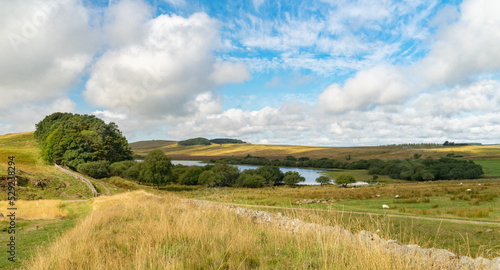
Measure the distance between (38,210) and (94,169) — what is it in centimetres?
3783

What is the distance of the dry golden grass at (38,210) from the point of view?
17.0 metres

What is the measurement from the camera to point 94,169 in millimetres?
51625

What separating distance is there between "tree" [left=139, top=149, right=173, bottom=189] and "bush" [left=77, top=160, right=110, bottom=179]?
760 cm

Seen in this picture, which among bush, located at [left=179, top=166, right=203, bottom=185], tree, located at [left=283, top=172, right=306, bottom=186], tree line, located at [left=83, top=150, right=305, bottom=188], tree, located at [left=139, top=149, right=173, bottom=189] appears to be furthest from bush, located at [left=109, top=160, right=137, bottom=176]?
tree, located at [left=283, top=172, right=306, bottom=186]

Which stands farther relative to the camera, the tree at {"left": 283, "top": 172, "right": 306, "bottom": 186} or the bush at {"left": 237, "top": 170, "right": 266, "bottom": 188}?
the tree at {"left": 283, "top": 172, "right": 306, "bottom": 186}

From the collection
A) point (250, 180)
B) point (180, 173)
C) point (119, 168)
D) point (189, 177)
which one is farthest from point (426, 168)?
point (119, 168)

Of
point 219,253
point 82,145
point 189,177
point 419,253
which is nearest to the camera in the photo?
point 219,253


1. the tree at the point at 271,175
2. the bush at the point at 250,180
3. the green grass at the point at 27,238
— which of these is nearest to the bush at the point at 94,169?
the bush at the point at 250,180

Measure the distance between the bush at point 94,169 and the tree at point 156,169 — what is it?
24.9 ft

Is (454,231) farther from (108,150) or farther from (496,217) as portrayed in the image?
(108,150)

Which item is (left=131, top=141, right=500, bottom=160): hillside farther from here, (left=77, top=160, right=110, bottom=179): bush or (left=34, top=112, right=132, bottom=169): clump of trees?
(left=77, top=160, right=110, bottom=179): bush

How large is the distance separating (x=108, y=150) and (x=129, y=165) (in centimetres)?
664

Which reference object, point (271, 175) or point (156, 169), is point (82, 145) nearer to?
point (156, 169)

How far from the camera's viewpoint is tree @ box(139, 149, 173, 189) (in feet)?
177
